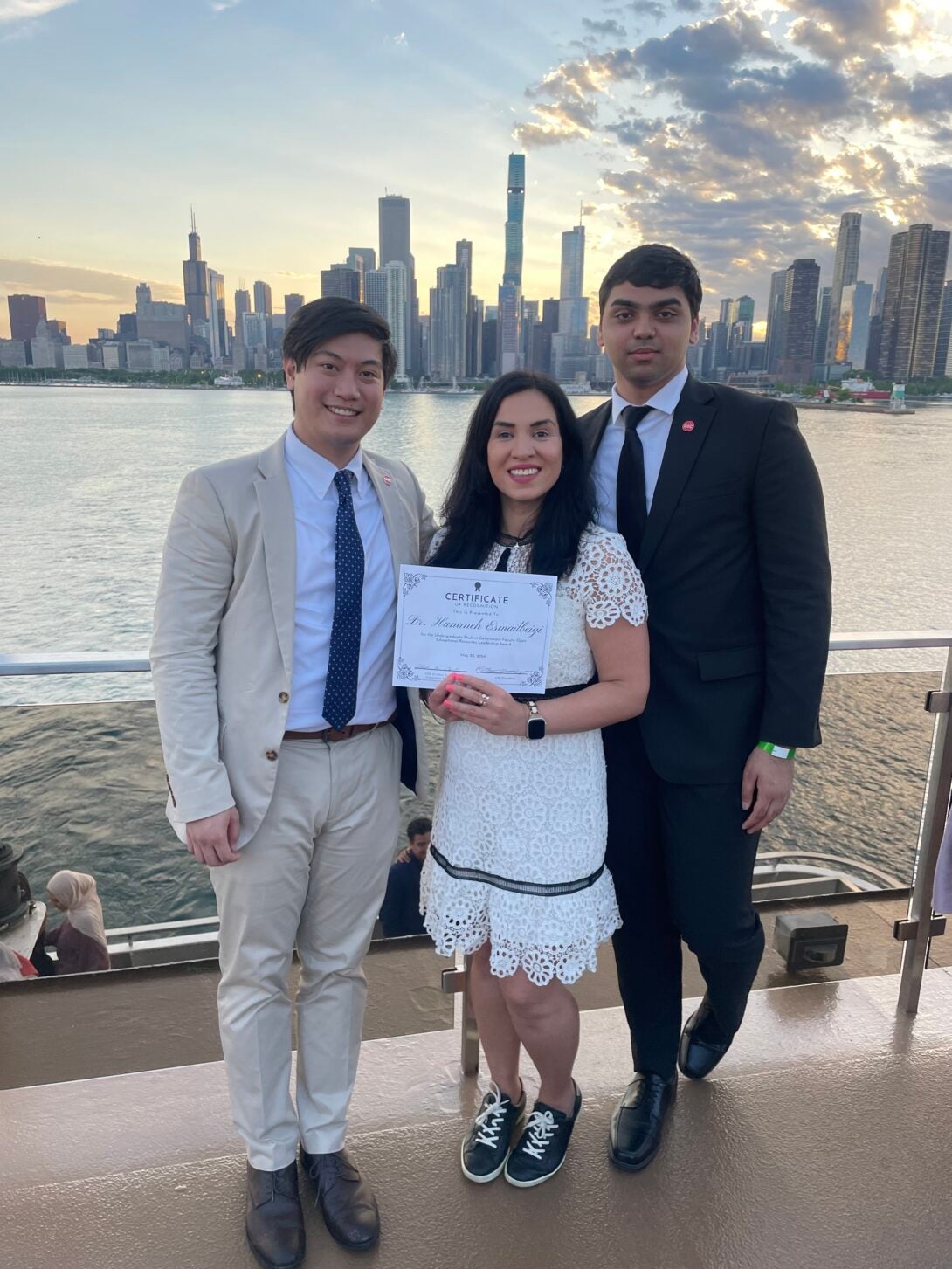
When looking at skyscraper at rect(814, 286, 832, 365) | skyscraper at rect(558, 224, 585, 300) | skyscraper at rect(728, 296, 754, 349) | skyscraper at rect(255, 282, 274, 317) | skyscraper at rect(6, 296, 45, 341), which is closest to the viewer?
skyscraper at rect(728, 296, 754, 349)

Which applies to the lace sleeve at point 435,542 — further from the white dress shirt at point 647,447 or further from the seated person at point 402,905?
the seated person at point 402,905

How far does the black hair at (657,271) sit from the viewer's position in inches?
72.0

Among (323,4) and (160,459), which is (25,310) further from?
(323,4)

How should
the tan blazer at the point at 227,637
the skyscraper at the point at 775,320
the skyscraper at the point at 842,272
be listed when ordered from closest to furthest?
the tan blazer at the point at 227,637 → the skyscraper at the point at 775,320 → the skyscraper at the point at 842,272

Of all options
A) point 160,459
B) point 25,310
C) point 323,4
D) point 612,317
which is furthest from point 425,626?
point 323,4

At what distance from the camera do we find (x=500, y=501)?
5.92 ft

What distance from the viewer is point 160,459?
53.8 meters

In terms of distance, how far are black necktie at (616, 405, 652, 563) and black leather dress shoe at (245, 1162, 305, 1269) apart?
56.4 inches

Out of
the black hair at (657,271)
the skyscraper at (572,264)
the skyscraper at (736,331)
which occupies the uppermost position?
the skyscraper at (572,264)

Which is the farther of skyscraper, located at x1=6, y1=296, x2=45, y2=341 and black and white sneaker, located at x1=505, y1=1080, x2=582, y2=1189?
skyscraper, located at x1=6, y1=296, x2=45, y2=341

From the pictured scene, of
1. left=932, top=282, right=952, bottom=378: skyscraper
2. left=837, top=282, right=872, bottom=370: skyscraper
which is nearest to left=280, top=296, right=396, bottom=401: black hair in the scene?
left=837, top=282, right=872, bottom=370: skyscraper

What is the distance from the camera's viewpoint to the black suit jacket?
180 cm

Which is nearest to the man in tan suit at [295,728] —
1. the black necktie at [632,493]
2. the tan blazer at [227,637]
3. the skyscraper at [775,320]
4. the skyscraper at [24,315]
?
the tan blazer at [227,637]

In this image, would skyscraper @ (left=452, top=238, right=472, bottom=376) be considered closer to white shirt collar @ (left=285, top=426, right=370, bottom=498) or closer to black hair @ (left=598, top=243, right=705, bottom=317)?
black hair @ (left=598, top=243, right=705, bottom=317)
